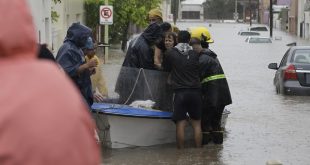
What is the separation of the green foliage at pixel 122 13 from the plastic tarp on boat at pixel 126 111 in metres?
29.9

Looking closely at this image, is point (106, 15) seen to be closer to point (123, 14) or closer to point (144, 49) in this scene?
point (123, 14)

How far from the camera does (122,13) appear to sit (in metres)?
40.9

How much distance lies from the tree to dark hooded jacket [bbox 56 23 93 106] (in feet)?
104

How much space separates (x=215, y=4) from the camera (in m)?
166

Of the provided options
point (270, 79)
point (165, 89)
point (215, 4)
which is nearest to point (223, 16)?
point (215, 4)

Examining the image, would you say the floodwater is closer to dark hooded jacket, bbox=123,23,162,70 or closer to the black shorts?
the black shorts

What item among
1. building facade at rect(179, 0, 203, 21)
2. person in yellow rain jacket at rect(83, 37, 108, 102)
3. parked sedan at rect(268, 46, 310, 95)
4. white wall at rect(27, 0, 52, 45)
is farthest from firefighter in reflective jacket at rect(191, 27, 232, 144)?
building facade at rect(179, 0, 203, 21)

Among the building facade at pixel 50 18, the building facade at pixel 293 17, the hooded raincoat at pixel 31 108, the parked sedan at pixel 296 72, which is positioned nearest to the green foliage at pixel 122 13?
the building facade at pixel 50 18

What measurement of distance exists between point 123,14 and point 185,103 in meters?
31.3

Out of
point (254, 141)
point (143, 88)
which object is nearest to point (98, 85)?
point (143, 88)

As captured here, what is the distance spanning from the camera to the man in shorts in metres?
9.91

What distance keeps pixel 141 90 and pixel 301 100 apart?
23.2 ft

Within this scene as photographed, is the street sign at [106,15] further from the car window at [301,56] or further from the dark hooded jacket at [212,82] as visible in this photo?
the dark hooded jacket at [212,82]

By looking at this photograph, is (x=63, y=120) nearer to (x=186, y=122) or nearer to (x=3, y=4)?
(x=3, y=4)
